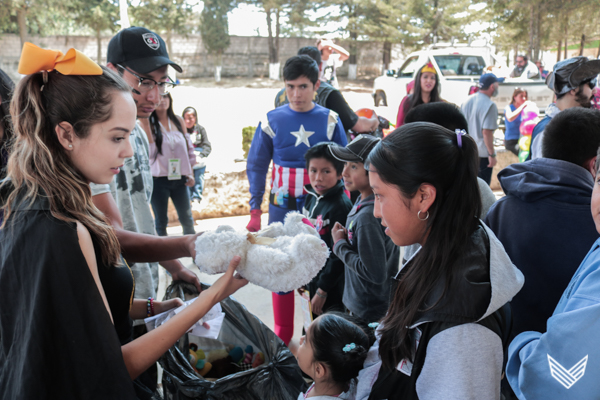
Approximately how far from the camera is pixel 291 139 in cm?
316

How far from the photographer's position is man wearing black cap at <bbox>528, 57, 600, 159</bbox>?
301 centimetres

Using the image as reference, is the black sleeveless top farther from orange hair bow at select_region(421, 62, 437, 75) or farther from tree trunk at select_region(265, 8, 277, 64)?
tree trunk at select_region(265, 8, 277, 64)

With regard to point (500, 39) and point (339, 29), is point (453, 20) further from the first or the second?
point (339, 29)

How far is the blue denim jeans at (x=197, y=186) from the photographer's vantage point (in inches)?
209

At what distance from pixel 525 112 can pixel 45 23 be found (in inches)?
970

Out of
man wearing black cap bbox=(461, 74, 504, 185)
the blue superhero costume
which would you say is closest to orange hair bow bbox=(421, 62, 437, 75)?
man wearing black cap bbox=(461, 74, 504, 185)

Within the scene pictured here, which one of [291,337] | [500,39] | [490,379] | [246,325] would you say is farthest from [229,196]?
[500,39]

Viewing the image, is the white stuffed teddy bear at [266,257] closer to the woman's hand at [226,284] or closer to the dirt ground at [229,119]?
the woman's hand at [226,284]

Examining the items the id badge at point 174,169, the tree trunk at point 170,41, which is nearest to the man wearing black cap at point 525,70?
the id badge at point 174,169

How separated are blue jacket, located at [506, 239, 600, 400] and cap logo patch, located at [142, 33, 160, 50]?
198cm

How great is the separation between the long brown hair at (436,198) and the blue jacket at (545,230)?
0.52 meters

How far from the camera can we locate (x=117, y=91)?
1303 millimetres

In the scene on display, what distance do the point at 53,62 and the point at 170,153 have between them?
2.85 metres

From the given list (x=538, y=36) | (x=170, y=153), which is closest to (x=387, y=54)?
(x=538, y=36)
